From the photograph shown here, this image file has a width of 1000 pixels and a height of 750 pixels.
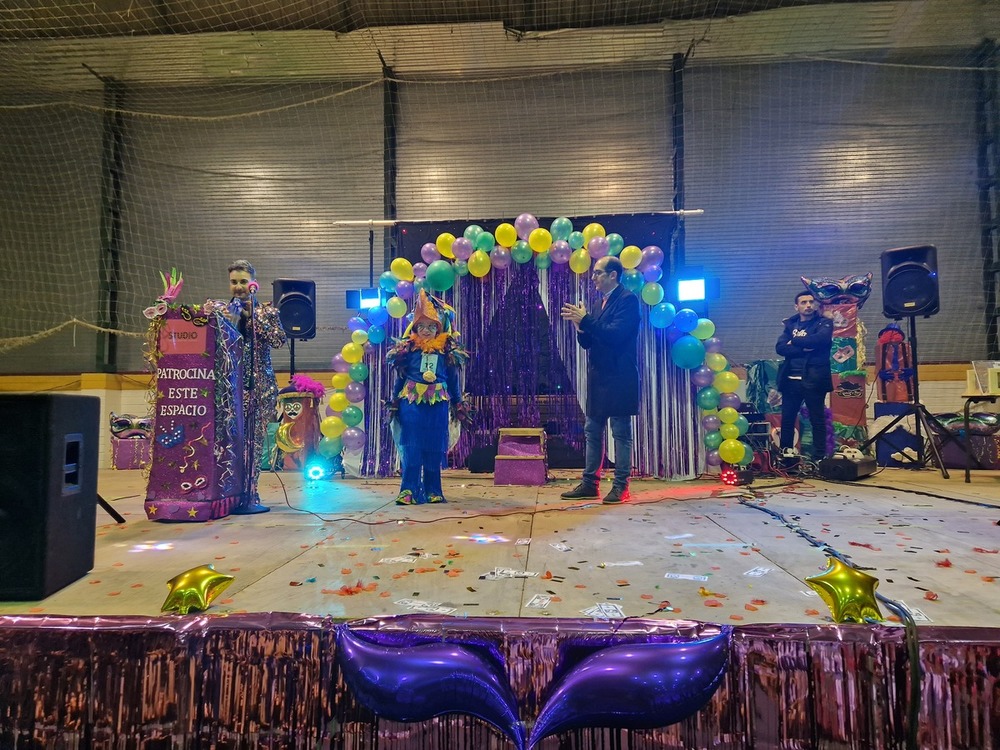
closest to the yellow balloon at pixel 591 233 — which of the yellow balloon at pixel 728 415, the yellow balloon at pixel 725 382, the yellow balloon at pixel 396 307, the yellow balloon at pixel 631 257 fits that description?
the yellow balloon at pixel 631 257

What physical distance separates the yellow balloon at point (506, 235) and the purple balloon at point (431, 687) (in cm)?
520

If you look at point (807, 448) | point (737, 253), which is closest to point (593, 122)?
point (737, 253)

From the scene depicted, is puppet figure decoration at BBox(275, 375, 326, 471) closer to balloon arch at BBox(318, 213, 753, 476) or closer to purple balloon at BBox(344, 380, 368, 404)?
balloon arch at BBox(318, 213, 753, 476)

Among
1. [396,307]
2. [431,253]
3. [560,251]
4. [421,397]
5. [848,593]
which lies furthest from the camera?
[431,253]

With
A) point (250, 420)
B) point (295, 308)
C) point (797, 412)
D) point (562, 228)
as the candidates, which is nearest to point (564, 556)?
point (250, 420)

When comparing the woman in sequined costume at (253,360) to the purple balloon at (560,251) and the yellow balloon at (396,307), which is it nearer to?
the yellow balloon at (396,307)

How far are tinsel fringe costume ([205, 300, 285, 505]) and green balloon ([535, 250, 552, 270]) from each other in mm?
3198

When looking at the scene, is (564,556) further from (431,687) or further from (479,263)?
(479,263)

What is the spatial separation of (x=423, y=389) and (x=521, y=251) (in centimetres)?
269

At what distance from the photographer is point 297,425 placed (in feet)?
21.0

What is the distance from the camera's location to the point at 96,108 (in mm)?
7699

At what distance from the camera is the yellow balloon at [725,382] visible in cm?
552

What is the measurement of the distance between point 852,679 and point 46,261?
1106 centimetres

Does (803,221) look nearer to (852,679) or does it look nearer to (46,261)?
(852,679)
